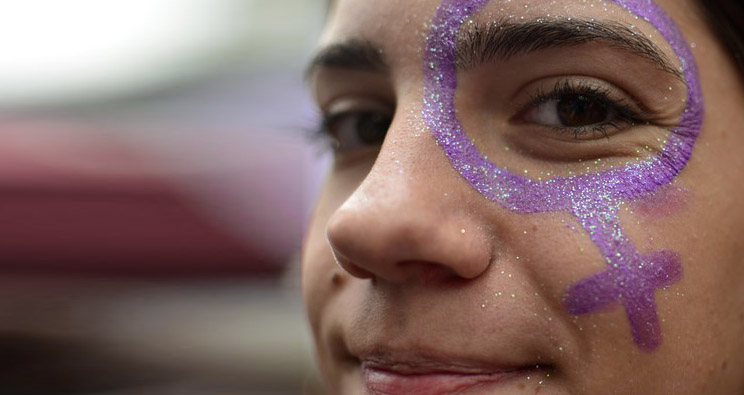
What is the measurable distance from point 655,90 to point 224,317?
2.89 m

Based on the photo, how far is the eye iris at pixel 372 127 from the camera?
130 cm

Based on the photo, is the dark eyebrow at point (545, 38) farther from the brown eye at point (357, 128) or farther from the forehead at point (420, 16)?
the brown eye at point (357, 128)

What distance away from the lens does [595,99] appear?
3.44 feet

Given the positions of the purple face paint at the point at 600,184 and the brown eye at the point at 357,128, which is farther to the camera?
the brown eye at the point at 357,128

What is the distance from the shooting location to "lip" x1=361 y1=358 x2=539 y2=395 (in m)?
0.98

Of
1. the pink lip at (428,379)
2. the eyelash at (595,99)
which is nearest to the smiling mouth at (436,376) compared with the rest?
the pink lip at (428,379)

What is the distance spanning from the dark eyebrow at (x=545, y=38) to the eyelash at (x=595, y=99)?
6cm

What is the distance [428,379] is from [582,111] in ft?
1.53

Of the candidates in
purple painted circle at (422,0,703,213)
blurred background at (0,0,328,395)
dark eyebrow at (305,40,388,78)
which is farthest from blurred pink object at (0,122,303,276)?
purple painted circle at (422,0,703,213)

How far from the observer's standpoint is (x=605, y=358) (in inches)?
37.5

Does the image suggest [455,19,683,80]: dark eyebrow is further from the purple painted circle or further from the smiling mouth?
the smiling mouth

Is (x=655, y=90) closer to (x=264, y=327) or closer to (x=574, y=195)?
(x=574, y=195)

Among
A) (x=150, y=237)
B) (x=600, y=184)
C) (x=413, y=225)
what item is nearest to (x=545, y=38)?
(x=600, y=184)

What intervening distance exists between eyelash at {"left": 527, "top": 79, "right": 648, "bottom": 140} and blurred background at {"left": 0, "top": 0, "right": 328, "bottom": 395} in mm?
1369
